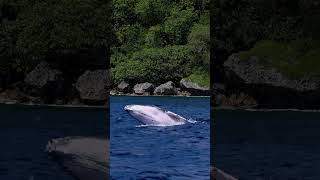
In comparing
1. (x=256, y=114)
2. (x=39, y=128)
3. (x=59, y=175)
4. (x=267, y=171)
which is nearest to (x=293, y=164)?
(x=267, y=171)

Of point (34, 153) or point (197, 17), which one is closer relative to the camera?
point (34, 153)

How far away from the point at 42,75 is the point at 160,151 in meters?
19.6

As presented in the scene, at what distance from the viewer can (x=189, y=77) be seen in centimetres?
5688

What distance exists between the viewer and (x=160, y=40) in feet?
207

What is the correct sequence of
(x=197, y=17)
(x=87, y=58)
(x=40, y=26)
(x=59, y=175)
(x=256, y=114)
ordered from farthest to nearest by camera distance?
(x=197, y=17)
(x=40, y=26)
(x=87, y=58)
(x=256, y=114)
(x=59, y=175)

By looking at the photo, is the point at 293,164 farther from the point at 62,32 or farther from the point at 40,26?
the point at 40,26

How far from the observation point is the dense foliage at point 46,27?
135ft

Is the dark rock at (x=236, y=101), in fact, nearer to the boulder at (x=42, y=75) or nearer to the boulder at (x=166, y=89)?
the boulder at (x=42, y=75)

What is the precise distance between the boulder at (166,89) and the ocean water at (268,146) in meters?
21.8

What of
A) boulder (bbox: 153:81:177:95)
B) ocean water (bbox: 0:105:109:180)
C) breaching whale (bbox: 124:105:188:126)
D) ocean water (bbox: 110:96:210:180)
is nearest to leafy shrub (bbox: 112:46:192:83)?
boulder (bbox: 153:81:177:95)

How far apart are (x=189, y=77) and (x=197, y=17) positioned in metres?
9.37

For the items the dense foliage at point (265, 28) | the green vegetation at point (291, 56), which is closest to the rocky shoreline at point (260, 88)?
the green vegetation at point (291, 56)

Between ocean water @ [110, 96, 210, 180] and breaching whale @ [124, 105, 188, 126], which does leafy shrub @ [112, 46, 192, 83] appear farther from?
breaching whale @ [124, 105, 188, 126]

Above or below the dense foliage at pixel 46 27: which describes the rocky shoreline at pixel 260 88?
below
